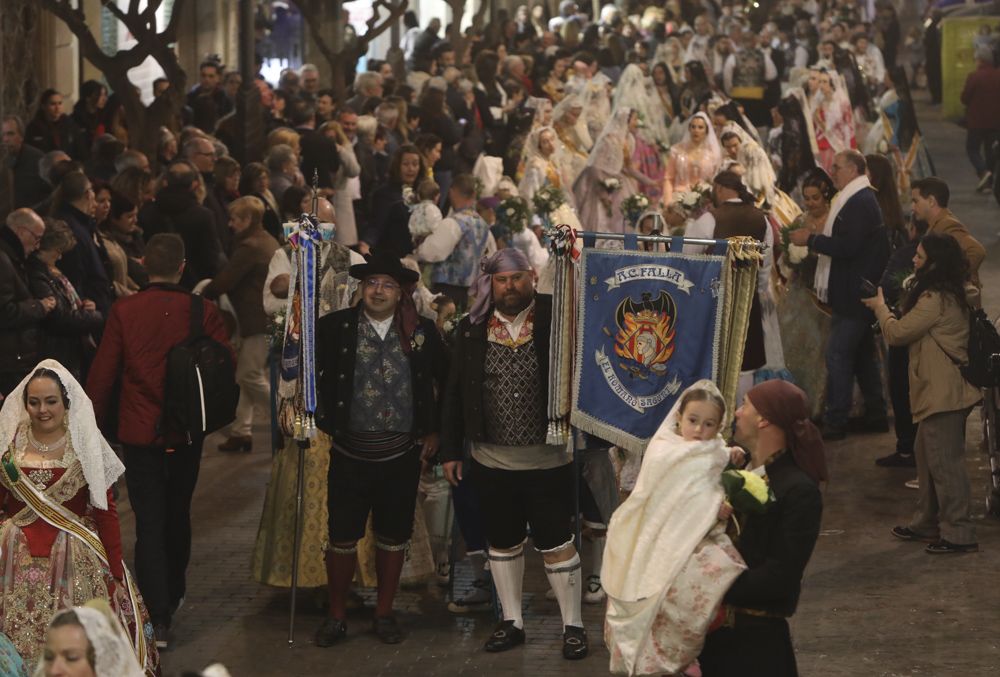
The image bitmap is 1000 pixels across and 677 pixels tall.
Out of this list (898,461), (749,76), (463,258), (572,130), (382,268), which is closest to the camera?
(382,268)

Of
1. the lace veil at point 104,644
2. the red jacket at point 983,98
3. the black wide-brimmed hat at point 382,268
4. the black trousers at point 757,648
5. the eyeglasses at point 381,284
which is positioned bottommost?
Answer: the black trousers at point 757,648

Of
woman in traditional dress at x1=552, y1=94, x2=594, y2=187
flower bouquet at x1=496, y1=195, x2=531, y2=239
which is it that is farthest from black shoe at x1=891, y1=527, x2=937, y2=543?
woman in traditional dress at x1=552, y1=94, x2=594, y2=187

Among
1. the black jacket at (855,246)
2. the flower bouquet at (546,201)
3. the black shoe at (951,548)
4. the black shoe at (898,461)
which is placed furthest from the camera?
the flower bouquet at (546,201)

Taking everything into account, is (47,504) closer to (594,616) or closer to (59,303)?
(594,616)

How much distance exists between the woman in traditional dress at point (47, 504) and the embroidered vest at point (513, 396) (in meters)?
1.87

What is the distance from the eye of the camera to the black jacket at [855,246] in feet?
41.1

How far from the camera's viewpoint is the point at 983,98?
23.9 metres

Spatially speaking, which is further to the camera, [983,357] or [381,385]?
[983,357]

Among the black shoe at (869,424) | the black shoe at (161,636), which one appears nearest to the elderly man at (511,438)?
the black shoe at (161,636)

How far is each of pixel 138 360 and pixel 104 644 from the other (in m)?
3.25

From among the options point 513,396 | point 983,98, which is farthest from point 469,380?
point 983,98

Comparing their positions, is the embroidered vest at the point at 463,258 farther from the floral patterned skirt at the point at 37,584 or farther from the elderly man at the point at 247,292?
the floral patterned skirt at the point at 37,584

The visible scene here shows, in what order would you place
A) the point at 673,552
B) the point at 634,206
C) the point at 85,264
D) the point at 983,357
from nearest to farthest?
the point at 673,552
the point at 983,357
the point at 85,264
the point at 634,206

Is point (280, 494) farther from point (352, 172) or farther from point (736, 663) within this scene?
point (352, 172)
